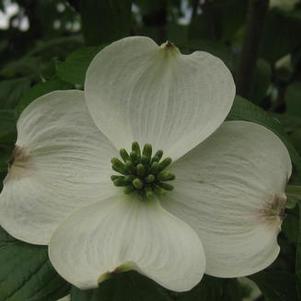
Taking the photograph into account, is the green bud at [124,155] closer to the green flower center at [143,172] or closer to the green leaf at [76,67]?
the green flower center at [143,172]

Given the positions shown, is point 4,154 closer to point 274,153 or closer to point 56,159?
point 56,159

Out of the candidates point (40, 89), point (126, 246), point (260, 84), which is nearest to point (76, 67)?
point (40, 89)

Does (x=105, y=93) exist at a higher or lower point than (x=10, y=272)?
higher

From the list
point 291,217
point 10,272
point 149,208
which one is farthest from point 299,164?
point 10,272

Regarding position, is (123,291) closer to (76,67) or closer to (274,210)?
(274,210)

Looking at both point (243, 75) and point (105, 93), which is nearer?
point (105, 93)

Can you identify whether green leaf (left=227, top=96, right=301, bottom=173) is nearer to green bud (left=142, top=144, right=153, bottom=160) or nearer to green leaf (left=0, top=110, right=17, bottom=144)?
green bud (left=142, top=144, right=153, bottom=160)

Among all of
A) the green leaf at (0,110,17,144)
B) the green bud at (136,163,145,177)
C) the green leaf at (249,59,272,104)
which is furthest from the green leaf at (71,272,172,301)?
the green leaf at (249,59,272,104)
